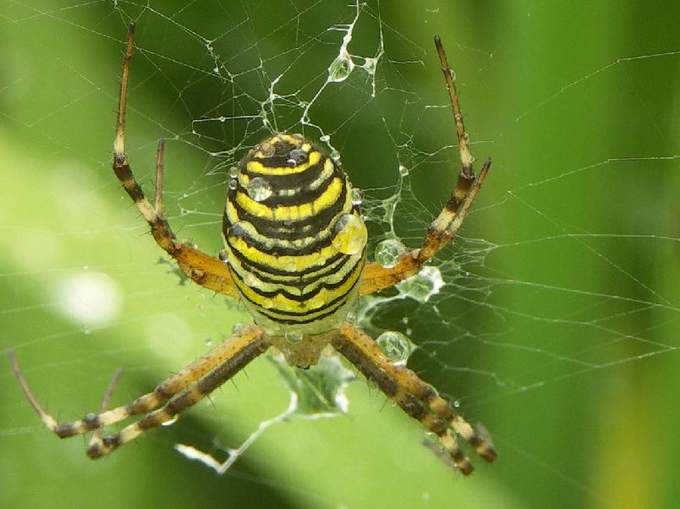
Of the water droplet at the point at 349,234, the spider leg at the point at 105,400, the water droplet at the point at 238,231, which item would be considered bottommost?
the spider leg at the point at 105,400

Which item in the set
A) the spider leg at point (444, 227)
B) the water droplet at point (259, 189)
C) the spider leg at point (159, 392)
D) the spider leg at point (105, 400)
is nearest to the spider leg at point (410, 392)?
the spider leg at point (159, 392)

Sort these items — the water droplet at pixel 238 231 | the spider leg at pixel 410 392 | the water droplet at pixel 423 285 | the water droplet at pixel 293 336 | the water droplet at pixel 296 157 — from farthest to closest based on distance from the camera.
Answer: the water droplet at pixel 423 285, the spider leg at pixel 410 392, the water droplet at pixel 293 336, the water droplet at pixel 238 231, the water droplet at pixel 296 157

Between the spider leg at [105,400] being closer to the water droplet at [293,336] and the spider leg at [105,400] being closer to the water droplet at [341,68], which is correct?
the water droplet at [293,336]

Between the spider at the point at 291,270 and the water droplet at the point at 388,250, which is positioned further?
the water droplet at the point at 388,250

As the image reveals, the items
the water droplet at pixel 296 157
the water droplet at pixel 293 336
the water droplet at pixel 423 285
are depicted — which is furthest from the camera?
the water droplet at pixel 423 285

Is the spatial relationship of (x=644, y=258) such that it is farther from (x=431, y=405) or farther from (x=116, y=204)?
(x=116, y=204)

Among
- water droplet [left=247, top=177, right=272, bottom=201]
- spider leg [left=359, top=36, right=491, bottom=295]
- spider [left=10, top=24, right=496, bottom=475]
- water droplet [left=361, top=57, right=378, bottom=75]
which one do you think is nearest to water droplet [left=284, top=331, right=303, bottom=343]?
spider [left=10, top=24, right=496, bottom=475]

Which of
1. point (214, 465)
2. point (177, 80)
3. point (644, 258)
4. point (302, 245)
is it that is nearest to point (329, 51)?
point (177, 80)
